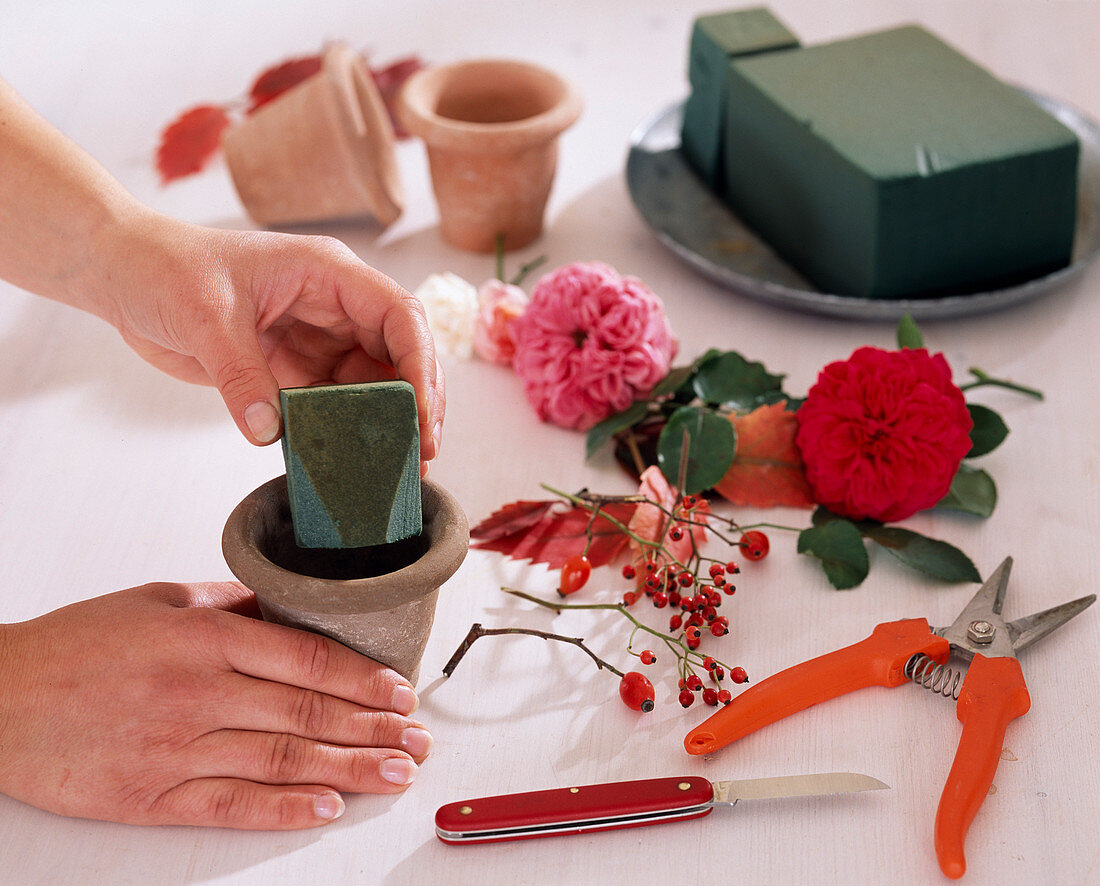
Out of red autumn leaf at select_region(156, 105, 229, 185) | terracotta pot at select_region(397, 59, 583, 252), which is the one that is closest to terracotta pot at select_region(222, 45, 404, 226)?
terracotta pot at select_region(397, 59, 583, 252)

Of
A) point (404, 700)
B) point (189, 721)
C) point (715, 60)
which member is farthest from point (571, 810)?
point (715, 60)

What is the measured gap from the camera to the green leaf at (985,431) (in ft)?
3.17

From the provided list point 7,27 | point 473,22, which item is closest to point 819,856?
point 473,22

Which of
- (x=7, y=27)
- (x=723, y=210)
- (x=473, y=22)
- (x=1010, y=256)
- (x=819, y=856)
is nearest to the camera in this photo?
(x=819, y=856)

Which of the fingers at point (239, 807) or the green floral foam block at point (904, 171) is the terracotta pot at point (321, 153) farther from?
the fingers at point (239, 807)

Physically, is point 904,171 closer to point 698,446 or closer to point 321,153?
point 698,446

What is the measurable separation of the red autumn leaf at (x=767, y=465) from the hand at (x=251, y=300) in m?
0.28

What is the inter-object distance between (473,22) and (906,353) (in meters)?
1.17

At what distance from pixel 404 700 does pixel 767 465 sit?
391 mm

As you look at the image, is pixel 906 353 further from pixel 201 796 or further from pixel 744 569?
pixel 201 796

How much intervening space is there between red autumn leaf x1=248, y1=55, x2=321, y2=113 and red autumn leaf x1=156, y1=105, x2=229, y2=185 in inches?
2.1

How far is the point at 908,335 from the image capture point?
1.03m

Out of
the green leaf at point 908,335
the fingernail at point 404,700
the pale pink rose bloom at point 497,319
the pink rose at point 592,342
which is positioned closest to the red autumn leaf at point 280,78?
the pale pink rose bloom at point 497,319

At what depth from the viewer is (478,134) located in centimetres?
118
